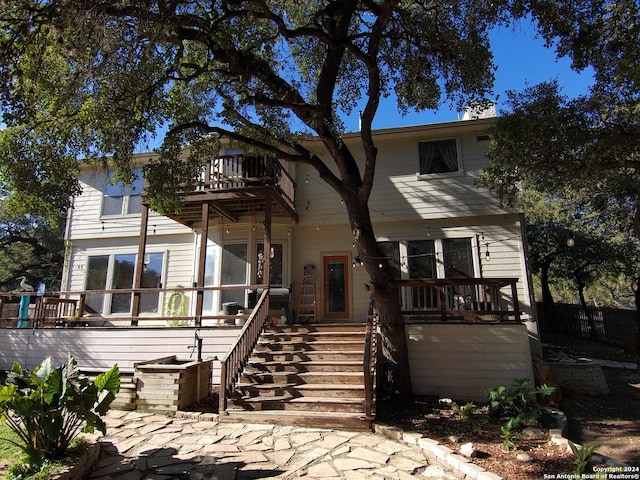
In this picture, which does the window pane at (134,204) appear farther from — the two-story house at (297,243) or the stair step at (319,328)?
the stair step at (319,328)

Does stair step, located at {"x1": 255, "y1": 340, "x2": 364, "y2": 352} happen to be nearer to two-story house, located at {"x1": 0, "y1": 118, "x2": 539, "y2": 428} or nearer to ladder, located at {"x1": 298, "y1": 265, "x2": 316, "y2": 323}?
two-story house, located at {"x1": 0, "y1": 118, "x2": 539, "y2": 428}

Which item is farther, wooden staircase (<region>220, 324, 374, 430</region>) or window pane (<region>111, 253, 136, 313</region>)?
window pane (<region>111, 253, 136, 313</region>)

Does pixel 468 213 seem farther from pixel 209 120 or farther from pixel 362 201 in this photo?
pixel 209 120

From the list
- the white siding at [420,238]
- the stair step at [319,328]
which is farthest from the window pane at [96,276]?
the stair step at [319,328]

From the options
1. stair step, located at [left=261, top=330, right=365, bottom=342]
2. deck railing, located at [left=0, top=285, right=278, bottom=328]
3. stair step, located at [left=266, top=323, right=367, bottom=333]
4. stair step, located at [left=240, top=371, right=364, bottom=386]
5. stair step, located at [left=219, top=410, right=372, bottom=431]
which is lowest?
stair step, located at [left=219, top=410, right=372, bottom=431]

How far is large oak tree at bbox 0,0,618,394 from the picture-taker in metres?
6.15

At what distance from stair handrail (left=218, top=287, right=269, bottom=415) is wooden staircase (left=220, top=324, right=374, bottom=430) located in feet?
0.39

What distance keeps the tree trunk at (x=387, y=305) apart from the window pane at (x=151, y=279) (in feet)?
24.3

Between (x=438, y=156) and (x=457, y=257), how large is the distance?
2946mm

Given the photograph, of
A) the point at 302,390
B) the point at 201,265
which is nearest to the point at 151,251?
the point at 201,265

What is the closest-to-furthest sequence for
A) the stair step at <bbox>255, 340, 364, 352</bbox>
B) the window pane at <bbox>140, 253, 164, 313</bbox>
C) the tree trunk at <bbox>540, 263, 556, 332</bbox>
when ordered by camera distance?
the stair step at <bbox>255, 340, 364, 352</bbox> → the window pane at <bbox>140, 253, 164, 313</bbox> → the tree trunk at <bbox>540, 263, 556, 332</bbox>

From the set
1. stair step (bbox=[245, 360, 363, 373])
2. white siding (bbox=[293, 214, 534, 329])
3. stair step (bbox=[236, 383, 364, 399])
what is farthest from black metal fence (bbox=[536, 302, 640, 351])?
stair step (bbox=[236, 383, 364, 399])

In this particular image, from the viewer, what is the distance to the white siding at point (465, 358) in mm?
7594

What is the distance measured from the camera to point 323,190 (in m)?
11.8
